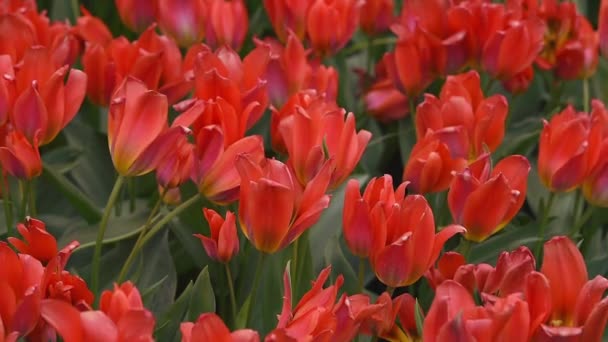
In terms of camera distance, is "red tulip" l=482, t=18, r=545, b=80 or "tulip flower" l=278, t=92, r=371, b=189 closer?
"tulip flower" l=278, t=92, r=371, b=189

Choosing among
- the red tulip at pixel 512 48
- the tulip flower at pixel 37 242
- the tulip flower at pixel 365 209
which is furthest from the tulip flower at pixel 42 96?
the red tulip at pixel 512 48

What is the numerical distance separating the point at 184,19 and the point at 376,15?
0.32 meters

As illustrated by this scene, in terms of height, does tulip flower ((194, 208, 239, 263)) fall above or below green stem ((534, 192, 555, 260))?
above

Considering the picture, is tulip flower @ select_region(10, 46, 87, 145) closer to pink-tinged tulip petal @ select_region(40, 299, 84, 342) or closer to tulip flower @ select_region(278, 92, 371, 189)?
tulip flower @ select_region(278, 92, 371, 189)

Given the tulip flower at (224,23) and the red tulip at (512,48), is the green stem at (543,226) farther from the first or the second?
the tulip flower at (224,23)

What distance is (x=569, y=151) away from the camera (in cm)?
103

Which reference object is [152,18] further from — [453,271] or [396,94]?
[453,271]

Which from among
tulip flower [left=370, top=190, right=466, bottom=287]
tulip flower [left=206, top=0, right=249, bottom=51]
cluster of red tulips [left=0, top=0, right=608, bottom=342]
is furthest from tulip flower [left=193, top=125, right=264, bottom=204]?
tulip flower [left=206, top=0, right=249, bottom=51]

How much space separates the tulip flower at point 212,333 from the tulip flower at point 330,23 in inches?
27.7

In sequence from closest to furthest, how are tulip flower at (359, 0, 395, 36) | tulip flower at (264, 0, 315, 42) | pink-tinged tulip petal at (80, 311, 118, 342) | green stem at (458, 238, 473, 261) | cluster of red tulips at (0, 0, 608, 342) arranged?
pink-tinged tulip petal at (80, 311, 118, 342) → cluster of red tulips at (0, 0, 608, 342) → green stem at (458, 238, 473, 261) → tulip flower at (264, 0, 315, 42) → tulip flower at (359, 0, 395, 36)

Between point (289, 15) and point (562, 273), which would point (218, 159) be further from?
point (289, 15)

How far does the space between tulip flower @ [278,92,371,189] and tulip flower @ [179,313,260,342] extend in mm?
261

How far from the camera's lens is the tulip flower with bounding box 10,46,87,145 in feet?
3.10

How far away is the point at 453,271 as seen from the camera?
3.07 ft
